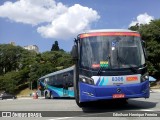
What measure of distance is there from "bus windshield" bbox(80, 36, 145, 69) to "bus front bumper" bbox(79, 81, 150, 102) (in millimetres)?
771

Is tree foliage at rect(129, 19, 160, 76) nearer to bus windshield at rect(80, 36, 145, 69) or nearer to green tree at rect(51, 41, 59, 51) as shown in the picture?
bus windshield at rect(80, 36, 145, 69)

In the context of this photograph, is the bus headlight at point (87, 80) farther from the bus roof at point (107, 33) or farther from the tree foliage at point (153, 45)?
the tree foliage at point (153, 45)

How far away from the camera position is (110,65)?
14.5 metres

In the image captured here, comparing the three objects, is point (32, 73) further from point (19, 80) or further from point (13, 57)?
point (13, 57)

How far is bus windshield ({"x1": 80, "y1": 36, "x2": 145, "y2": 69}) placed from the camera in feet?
47.8

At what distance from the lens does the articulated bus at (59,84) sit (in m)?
32.1

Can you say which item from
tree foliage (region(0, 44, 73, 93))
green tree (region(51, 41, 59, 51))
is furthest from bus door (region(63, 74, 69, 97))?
green tree (region(51, 41, 59, 51))

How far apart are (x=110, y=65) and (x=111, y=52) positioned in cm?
54

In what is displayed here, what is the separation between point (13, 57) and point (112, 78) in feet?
348

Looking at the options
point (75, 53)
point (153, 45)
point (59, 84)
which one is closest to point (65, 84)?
point (59, 84)

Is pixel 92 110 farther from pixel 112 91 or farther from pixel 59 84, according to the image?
pixel 59 84

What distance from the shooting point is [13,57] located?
11800 centimetres

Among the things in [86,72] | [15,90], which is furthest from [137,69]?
[15,90]

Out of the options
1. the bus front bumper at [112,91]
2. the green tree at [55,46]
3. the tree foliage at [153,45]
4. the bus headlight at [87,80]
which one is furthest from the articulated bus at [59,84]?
the green tree at [55,46]
